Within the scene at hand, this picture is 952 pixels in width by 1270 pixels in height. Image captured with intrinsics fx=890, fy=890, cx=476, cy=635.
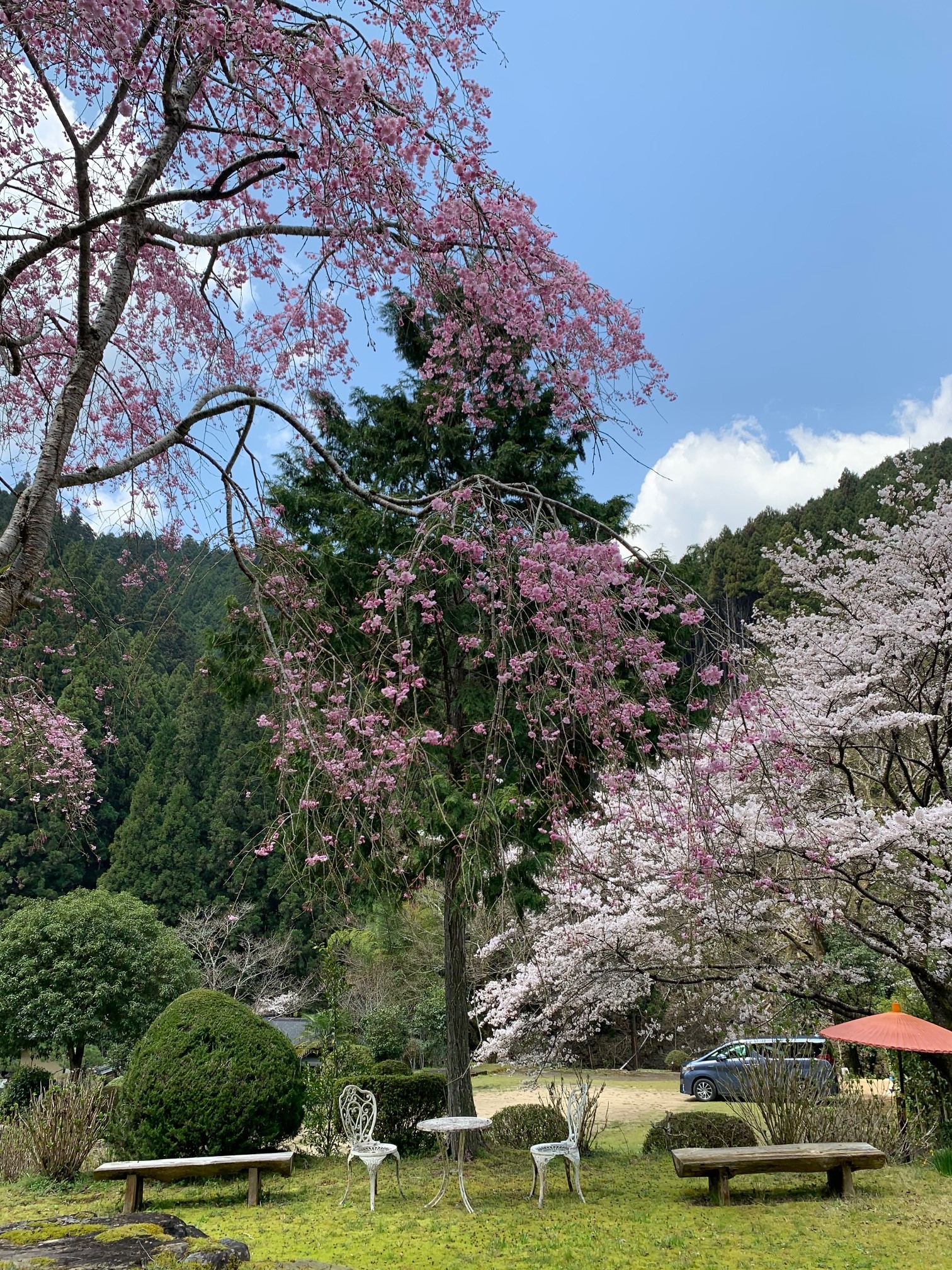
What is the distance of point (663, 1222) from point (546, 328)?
5.33m

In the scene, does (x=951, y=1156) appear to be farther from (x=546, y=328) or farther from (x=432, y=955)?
(x=432, y=955)

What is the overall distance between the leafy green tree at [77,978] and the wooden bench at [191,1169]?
649cm

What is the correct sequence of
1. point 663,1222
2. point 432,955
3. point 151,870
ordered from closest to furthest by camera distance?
1. point 663,1222
2. point 432,955
3. point 151,870

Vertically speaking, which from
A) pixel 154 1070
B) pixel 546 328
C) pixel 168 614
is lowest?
pixel 154 1070

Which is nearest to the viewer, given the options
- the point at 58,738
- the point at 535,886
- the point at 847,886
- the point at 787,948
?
the point at 58,738

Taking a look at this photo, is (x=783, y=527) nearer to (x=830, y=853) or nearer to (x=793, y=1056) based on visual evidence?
(x=830, y=853)

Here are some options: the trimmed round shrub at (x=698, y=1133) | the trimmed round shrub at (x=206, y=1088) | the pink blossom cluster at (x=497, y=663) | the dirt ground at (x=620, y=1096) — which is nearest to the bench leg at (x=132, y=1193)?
the trimmed round shrub at (x=206, y=1088)

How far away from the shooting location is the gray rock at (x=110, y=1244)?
2.69m

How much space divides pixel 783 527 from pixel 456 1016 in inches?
709

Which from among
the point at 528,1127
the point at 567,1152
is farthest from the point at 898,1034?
the point at 528,1127

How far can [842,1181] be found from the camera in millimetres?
6156

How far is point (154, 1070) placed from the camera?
707 cm

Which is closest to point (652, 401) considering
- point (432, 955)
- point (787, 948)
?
point (787, 948)

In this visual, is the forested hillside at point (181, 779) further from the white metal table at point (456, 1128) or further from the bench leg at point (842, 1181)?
the bench leg at point (842, 1181)
